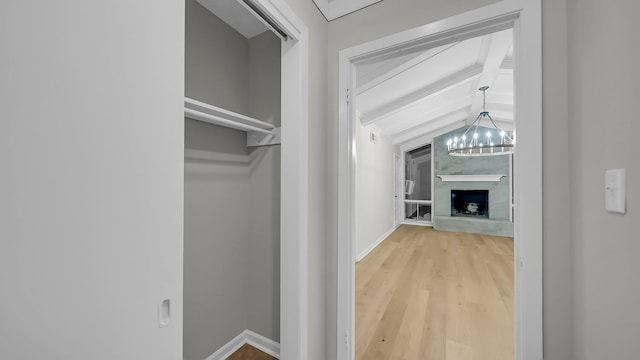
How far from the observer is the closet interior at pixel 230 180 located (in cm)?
152

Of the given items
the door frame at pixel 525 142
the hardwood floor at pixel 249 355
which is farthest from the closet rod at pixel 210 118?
the hardwood floor at pixel 249 355

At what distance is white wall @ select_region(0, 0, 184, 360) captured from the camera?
0.44 meters

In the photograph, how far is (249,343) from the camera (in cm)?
187

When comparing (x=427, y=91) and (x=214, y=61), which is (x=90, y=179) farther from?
(x=427, y=91)

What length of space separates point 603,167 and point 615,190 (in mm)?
122

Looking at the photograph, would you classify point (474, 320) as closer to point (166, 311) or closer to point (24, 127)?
point (166, 311)

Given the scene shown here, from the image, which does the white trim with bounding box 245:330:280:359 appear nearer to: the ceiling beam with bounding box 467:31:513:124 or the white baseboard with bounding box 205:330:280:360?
the white baseboard with bounding box 205:330:280:360

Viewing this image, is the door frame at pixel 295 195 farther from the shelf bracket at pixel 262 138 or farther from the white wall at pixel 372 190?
the white wall at pixel 372 190

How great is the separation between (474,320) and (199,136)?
2.85 metres

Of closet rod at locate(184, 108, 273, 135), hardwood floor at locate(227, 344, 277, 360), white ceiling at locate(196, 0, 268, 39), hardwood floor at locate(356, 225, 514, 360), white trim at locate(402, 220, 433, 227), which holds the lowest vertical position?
hardwood floor at locate(227, 344, 277, 360)

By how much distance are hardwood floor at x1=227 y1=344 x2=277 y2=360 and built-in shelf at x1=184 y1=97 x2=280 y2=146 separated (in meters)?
1.64

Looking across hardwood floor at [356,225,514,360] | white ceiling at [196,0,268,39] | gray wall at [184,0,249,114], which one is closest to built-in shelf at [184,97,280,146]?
gray wall at [184,0,249,114]

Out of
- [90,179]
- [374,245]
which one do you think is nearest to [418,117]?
[374,245]

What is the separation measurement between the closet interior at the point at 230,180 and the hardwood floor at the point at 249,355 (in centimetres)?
13
